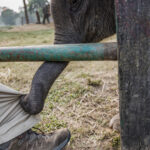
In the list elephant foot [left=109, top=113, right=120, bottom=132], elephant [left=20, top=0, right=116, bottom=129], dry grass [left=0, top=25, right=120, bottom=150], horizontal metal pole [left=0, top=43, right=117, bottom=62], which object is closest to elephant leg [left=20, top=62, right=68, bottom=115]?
→ elephant [left=20, top=0, right=116, bottom=129]

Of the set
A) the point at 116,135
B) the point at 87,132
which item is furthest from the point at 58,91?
the point at 116,135

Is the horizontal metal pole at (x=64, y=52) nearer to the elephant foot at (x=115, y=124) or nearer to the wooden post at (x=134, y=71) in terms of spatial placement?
the wooden post at (x=134, y=71)

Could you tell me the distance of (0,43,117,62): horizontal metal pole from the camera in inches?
33.3

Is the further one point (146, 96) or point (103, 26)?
point (103, 26)

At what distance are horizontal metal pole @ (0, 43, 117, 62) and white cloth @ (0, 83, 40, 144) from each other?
11.0 inches

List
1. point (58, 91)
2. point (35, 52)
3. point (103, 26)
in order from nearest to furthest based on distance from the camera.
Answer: point (35, 52), point (103, 26), point (58, 91)

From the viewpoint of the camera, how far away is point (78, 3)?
1.27m

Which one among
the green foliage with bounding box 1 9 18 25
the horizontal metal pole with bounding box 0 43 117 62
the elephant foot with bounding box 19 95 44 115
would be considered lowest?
the elephant foot with bounding box 19 95 44 115

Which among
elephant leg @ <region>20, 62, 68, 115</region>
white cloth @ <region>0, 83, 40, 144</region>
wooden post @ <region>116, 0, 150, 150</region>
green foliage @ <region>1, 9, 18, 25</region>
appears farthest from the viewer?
green foliage @ <region>1, 9, 18, 25</region>

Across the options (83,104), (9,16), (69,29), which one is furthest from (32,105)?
(9,16)

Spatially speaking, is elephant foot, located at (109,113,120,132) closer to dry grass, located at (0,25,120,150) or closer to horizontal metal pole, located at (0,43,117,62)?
dry grass, located at (0,25,120,150)

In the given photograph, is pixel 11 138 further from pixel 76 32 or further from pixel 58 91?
pixel 58 91

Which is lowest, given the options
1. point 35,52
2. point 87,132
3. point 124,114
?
point 87,132

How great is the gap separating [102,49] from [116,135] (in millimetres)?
834
